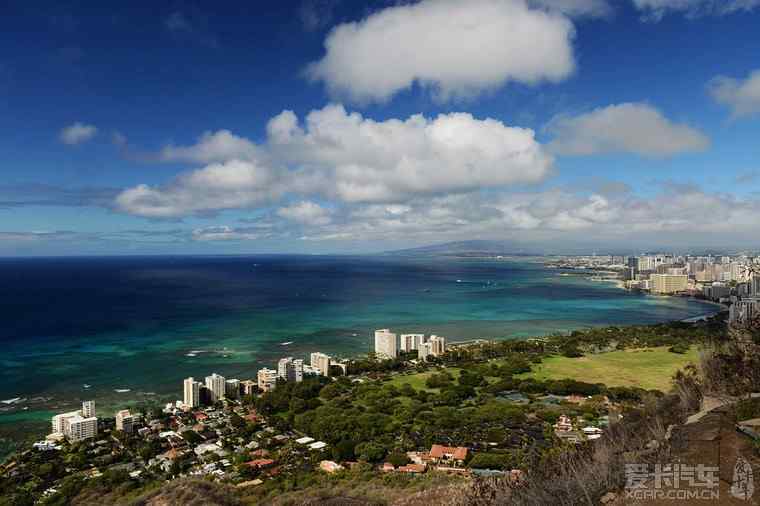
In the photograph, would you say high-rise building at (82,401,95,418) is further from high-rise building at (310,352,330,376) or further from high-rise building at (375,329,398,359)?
high-rise building at (375,329,398,359)

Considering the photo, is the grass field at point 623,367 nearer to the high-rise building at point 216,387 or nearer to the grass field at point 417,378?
the grass field at point 417,378

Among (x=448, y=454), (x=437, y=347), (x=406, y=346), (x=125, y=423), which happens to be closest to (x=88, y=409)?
(x=125, y=423)

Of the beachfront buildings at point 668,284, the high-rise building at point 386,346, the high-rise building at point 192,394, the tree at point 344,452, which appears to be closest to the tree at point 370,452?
the tree at point 344,452

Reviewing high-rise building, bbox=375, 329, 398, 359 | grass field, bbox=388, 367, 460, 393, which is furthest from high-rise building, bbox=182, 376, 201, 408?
high-rise building, bbox=375, 329, 398, 359

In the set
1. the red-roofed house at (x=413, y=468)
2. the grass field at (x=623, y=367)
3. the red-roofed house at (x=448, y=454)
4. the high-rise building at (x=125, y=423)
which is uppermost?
the red-roofed house at (x=413, y=468)

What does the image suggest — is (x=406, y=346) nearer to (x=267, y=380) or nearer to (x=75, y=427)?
(x=267, y=380)

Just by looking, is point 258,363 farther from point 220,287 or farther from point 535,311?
point 220,287
